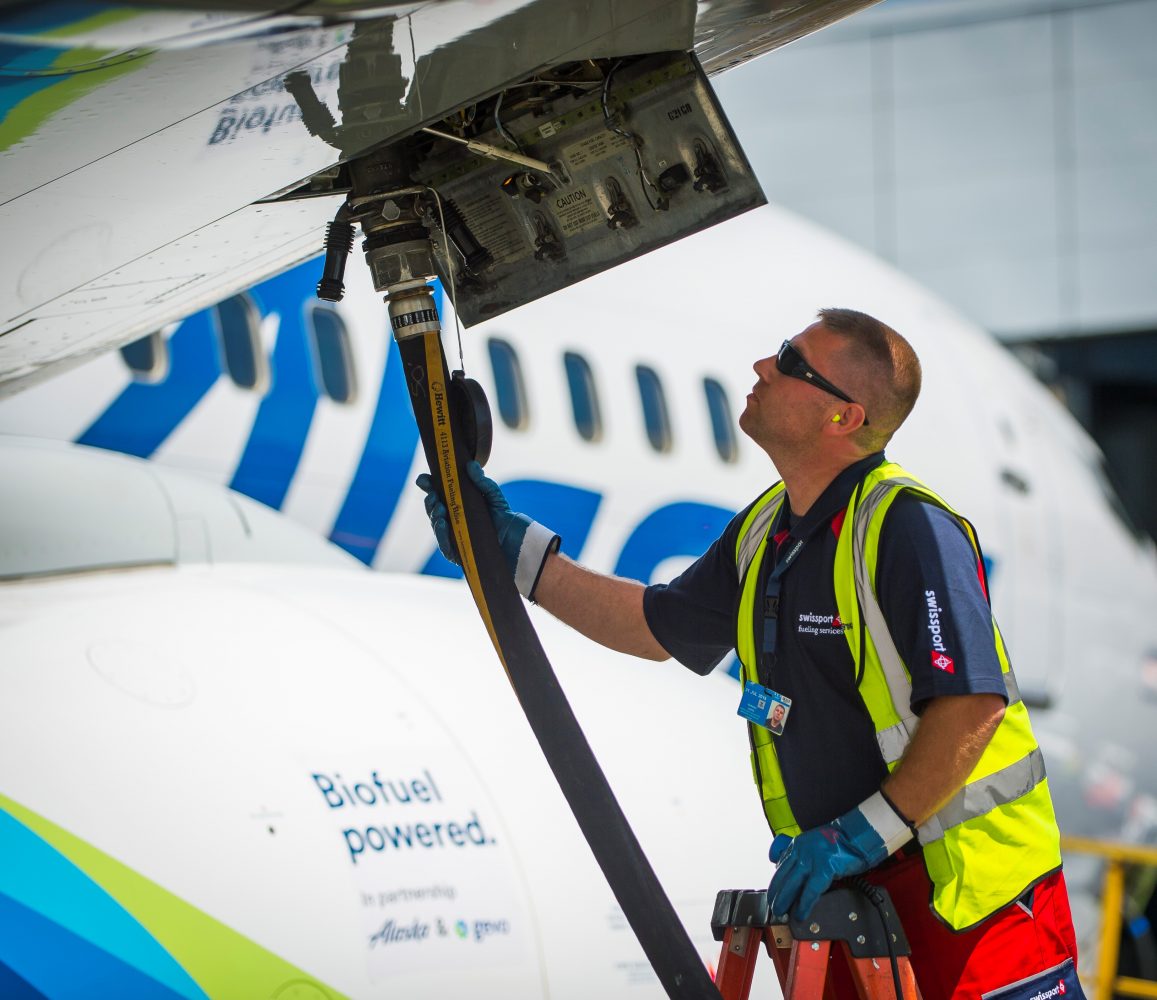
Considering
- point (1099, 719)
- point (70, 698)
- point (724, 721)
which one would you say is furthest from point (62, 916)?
point (1099, 719)

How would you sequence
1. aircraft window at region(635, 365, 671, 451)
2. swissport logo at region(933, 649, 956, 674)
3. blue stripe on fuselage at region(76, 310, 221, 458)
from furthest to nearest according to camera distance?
aircraft window at region(635, 365, 671, 451) → blue stripe on fuselage at region(76, 310, 221, 458) → swissport logo at region(933, 649, 956, 674)

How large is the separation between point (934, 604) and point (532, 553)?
81 cm

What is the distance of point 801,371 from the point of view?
2.68m

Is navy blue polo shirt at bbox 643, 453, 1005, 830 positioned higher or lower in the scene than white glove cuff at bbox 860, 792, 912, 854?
higher

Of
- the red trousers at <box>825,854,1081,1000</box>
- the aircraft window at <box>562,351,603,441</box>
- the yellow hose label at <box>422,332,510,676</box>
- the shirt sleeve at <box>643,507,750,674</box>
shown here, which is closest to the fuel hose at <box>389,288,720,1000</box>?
the yellow hose label at <box>422,332,510,676</box>

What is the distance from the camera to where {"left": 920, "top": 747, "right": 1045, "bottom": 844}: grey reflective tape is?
2.42 m

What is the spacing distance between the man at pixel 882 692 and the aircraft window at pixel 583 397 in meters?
2.53

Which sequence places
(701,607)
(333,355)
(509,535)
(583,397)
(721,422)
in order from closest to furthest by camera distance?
(509,535), (701,607), (333,355), (583,397), (721,422)

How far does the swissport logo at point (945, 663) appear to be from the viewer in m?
2.35

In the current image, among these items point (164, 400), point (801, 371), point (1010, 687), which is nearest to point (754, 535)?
point (801, 371)

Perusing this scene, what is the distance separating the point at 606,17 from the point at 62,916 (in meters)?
1.72

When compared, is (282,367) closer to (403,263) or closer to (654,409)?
(654,409)

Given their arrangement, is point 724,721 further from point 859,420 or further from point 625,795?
point 859,420

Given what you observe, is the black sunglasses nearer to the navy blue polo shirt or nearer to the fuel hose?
the navy blue polo shirt
